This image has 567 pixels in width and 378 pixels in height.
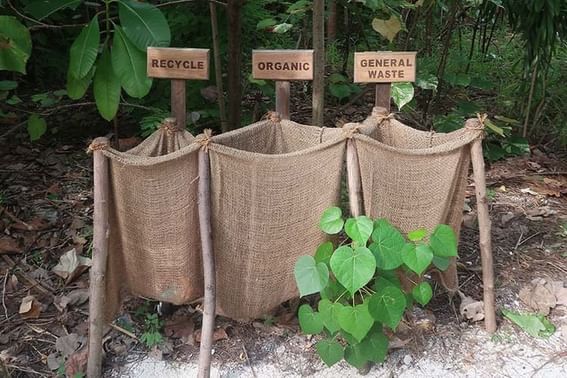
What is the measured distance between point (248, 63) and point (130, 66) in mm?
1594

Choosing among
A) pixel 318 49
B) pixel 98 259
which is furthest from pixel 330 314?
pixel 318 49

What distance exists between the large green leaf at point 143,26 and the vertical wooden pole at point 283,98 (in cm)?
46

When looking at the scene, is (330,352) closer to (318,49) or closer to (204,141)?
(204,141)

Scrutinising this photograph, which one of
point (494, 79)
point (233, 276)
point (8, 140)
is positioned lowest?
point (233, 276)

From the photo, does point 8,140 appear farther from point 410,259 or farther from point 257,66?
point 410,259

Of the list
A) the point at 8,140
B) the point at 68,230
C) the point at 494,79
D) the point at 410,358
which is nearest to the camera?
the point at 410,358

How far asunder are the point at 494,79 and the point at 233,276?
3612 millimetres

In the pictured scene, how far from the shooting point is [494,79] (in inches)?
204

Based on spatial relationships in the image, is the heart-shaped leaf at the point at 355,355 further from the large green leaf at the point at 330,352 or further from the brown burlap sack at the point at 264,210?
the brown burlap sack at the point at 264,210

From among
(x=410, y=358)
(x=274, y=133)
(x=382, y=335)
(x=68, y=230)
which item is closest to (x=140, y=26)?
(x=274, y=133)

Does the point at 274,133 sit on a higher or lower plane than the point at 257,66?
lower

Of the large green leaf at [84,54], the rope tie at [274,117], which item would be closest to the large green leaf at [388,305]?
the rope tie at [274,117]

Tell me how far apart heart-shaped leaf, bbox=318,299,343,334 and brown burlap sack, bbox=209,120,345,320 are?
0.78ft

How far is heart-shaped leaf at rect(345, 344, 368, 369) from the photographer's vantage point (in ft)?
7.31
